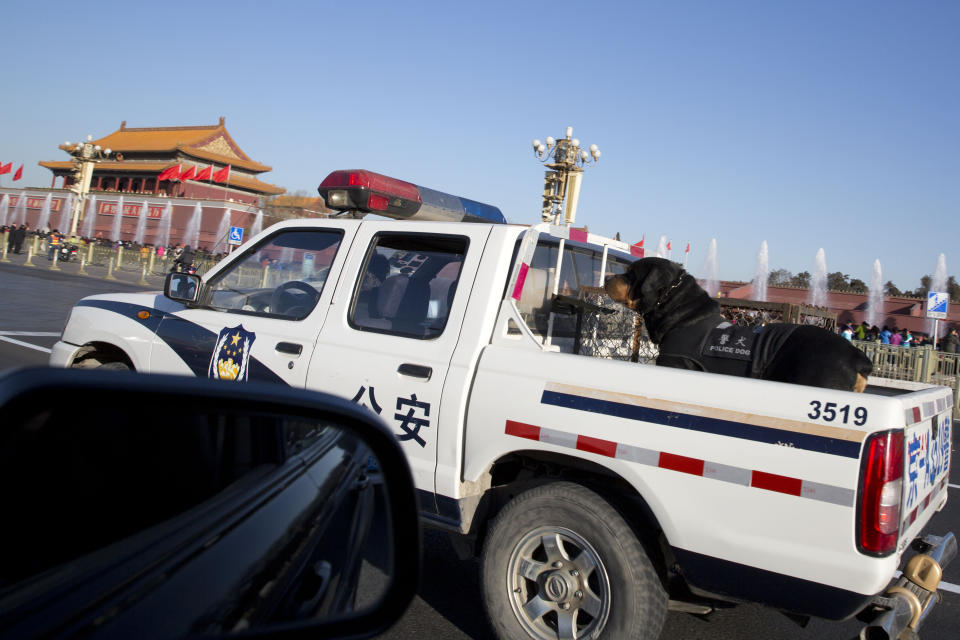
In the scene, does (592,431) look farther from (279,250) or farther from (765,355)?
(279,250)

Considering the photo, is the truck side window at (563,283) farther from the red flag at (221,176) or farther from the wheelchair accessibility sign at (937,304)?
the red flag at (221,176)

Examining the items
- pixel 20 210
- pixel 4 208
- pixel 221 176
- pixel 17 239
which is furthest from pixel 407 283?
pixel 4 208

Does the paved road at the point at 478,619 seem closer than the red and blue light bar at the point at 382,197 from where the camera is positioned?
Yes

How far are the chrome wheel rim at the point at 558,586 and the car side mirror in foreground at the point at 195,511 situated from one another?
5.07ft

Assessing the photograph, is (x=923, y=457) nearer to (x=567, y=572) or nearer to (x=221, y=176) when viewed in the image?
(x=567, y=572)

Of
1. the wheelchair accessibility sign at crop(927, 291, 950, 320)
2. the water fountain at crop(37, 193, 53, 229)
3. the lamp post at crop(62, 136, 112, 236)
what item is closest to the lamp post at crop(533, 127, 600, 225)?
the wheelchair accessibility sign at crop(927, 291, 950, 320)

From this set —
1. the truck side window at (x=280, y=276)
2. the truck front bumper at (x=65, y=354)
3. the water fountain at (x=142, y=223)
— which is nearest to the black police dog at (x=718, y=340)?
the truck side window at (x=280, y=276)

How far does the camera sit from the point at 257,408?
4.80 feet

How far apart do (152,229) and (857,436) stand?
6486cm

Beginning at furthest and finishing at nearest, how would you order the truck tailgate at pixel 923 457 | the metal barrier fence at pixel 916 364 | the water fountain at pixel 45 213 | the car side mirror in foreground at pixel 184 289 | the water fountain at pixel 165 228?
the water fountain at pixel 45 213 < the water fountain at pixel 165 228 < the metal barrier fence at pixel 916 364 < the car side mirror in foreground at pixel 184 289 < the truck tailgate at pixel 923 457

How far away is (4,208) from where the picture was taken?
72562 mm

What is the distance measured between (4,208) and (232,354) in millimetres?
82870

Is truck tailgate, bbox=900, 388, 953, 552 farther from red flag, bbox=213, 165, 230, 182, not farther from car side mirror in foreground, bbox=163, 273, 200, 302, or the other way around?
red flag, bbox=213, 165, 230, 182

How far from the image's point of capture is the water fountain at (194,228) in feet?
189
